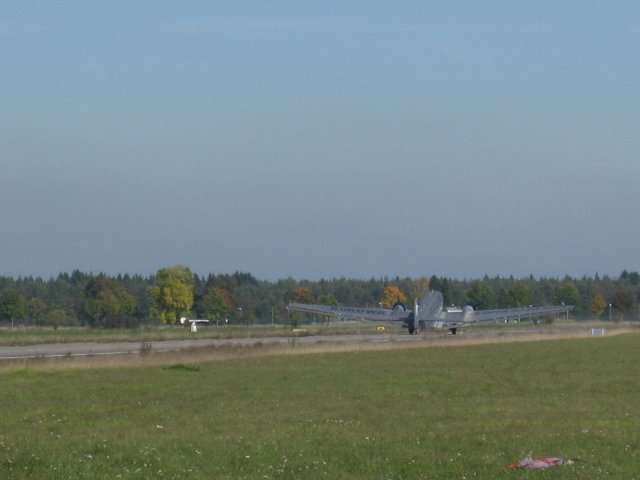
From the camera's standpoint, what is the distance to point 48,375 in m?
33.7

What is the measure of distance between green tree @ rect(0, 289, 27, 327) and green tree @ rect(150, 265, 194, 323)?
59.9 feet

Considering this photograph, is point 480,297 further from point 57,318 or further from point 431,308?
point 431,308

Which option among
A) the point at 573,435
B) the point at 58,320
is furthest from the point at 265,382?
the point at 58,320

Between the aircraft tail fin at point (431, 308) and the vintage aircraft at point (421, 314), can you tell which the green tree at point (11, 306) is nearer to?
the vintage aircraft at point (421, 314)

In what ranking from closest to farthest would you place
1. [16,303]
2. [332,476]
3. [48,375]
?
[332,476] → [48,375] → [16,303]

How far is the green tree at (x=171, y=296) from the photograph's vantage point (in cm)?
14875

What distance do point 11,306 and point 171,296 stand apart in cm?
2205

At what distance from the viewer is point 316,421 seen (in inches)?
791

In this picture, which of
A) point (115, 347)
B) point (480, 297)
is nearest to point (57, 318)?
point (480, 297)

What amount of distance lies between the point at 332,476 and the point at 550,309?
8406cm

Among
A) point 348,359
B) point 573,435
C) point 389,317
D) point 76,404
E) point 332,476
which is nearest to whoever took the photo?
point 332,476

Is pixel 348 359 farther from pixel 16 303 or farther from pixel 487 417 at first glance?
pixel 16 303

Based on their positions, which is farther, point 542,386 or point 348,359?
point 348,359

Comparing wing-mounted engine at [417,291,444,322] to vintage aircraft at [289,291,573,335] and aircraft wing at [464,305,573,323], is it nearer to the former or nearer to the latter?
vintage aircraft at [289,291,573,335]
